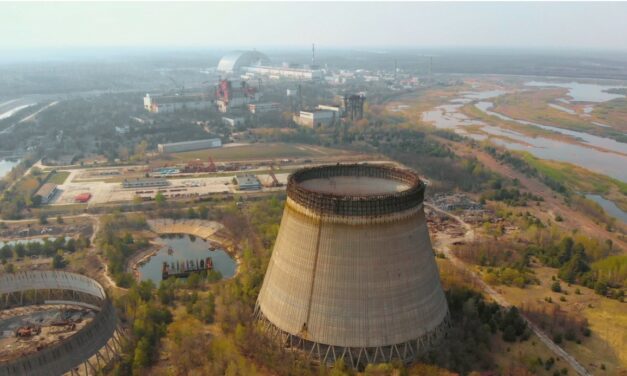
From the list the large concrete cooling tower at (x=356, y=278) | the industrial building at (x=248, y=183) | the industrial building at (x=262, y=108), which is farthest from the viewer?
the industrial building at (x=262, y=108)

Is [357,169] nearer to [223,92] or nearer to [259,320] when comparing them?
[259,320]

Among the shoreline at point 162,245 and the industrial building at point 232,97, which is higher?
the industrial building at point 232,97

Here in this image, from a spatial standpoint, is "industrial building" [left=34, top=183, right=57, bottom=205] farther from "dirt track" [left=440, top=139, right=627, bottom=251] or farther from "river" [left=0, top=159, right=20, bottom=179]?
"dirt track" [left=440, top=139, right=627, bottom=251]

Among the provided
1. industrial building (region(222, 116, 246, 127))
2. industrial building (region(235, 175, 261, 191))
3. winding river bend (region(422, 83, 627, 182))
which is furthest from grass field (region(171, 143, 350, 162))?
winding river bend (region(422, 83, 627, 182))

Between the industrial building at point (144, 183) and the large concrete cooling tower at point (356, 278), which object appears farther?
the industrial building at point (144, 183)

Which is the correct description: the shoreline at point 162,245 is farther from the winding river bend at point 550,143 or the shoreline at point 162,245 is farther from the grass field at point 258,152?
the winding river bend at point 550,143

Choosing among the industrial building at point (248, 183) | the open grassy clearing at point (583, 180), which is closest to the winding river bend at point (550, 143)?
the open grassy clearing at point (583, 180)

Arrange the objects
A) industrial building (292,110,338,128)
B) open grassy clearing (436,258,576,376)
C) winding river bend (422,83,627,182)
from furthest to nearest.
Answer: industrial building (292,110,338,128) → winding river bend (422,83,627,182) → open grassy clearing (436,258,576,376)
